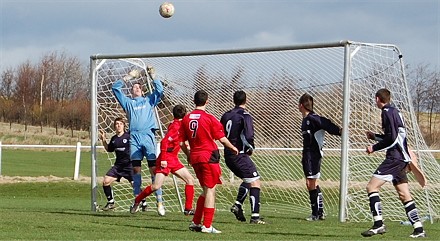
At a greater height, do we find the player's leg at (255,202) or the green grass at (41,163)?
the player's leg at (255,202)

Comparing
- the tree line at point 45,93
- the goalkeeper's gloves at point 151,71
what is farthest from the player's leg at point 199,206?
the tree line at point 45,93

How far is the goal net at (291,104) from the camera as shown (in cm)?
1341

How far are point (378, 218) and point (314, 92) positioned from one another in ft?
16.4

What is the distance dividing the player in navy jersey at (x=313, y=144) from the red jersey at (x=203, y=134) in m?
2.81

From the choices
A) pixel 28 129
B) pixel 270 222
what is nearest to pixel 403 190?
pixel 270 222

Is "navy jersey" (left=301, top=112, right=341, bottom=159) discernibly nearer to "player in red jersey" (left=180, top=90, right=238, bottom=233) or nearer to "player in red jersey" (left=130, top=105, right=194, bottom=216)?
"player in red jersey" (left=130, top=105, right=194, bottom=216)

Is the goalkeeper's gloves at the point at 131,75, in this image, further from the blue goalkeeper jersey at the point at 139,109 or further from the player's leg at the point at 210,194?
the player's leg at the point at 210,194

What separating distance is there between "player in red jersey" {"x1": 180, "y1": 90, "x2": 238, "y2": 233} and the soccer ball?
13.5 feet

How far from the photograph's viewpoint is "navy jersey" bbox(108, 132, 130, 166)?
49.1 ft

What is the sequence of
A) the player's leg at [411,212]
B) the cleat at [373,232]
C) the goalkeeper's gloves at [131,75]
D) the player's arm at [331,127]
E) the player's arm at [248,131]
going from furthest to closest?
1. the goalkeeper's gloves at [131,75]
2. the player's arm at [331,127]
3. the player's arm at [248,131]
4. the player's leg at [411,212]
5. the cleat at [373,232]

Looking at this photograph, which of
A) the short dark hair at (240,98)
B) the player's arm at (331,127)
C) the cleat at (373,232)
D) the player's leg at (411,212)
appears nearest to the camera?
the cleat at (373,232)

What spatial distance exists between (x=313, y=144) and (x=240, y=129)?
148cm

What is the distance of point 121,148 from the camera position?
1502 centimetres

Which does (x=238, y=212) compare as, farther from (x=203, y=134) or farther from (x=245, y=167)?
(x=203, y=134)
